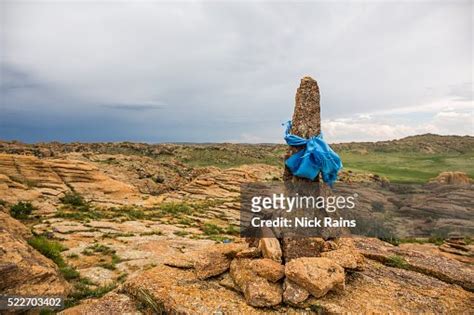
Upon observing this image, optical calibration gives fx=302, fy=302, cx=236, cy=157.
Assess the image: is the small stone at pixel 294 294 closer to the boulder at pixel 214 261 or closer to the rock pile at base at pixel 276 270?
the rock pile at base at pixel 276 270

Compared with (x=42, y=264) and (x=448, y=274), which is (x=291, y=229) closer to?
(x=448, y=274)

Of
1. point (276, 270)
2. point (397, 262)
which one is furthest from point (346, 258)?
point (397, 262)

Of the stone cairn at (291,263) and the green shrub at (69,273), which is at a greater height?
the stone cairn at (291,263)

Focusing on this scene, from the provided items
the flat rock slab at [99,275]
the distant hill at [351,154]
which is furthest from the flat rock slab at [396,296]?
the distant hill at [351,154]

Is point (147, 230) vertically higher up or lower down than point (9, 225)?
lower down

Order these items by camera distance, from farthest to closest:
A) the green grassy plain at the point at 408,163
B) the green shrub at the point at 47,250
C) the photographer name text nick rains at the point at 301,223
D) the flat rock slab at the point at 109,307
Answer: the green grassy plain at the point at 408,163 → the green shrub at the point at 47,250 → the photographer name text nick rains at the point at 301,223 → the flat rock slab at the point at 109,307

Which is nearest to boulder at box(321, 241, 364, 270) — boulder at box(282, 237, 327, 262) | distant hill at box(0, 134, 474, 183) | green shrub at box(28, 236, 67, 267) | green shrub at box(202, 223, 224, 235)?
boulder at box(282, 237, 327, 262)

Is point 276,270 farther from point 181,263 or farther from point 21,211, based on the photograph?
point 21,211

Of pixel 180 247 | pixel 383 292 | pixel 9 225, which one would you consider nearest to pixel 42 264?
pixel 9 225

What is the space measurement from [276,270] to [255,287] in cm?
64

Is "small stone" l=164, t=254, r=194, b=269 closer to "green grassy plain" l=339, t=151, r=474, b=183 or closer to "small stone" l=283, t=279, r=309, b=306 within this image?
"small stone" l=283, t=279, r=309, b=306

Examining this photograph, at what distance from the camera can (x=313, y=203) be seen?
894 centimetres

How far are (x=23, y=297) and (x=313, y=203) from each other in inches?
333

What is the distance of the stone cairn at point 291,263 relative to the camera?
22.6ft
